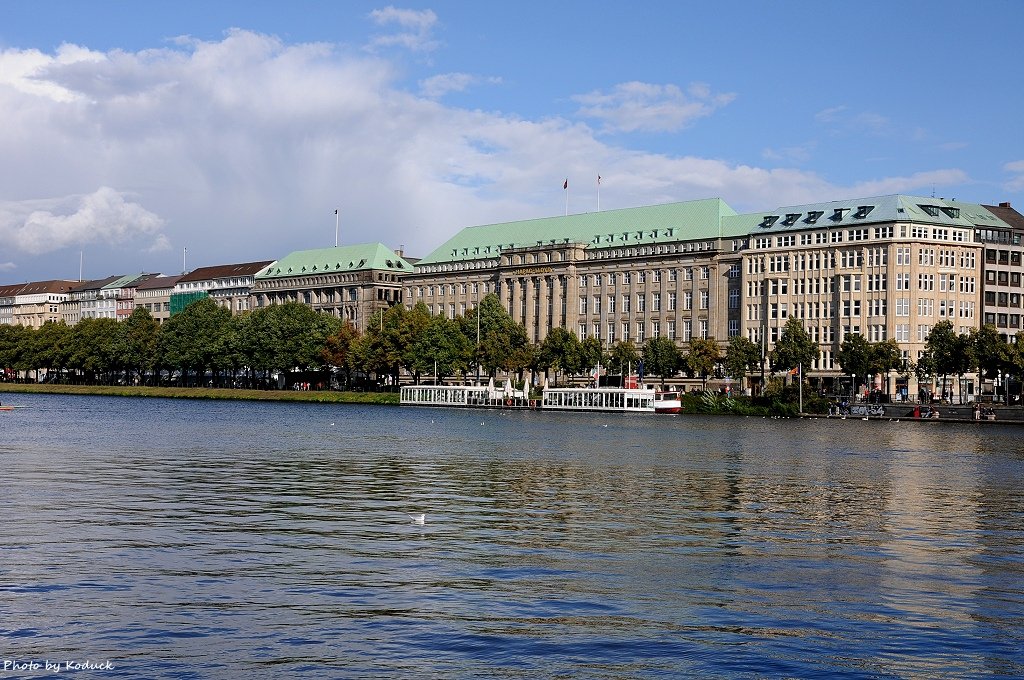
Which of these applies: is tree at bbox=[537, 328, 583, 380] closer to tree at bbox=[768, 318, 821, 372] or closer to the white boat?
the white boat

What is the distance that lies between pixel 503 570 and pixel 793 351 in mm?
135922

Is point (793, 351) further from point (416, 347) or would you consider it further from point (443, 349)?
point (416, 347)

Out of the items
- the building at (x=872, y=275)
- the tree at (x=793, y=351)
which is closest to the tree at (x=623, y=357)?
the building at (x=872, y=275)

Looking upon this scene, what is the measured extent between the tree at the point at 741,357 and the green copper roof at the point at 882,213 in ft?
80.7

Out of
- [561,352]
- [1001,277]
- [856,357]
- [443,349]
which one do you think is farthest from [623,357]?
[1001,277]

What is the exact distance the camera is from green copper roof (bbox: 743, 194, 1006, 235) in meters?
173

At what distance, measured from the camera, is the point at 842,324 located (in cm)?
17638

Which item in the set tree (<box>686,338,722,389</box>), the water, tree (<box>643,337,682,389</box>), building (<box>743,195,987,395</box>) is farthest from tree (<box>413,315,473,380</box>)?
the water

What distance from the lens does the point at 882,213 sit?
174625mm

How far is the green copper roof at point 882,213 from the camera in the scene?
173125mm

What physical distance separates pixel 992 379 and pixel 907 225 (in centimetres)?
2352

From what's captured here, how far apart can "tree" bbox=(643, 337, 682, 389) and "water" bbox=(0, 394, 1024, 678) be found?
4515 inches

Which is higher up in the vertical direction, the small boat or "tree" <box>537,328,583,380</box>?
"tree" <box>537,328,583,380</box>

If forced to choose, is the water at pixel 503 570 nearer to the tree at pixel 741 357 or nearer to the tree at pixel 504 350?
the tree at pixel 741 357
